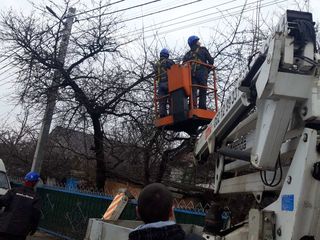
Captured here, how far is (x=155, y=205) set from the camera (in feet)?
8.09

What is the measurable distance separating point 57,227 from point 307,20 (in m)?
10.7

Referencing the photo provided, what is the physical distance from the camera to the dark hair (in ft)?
8.09

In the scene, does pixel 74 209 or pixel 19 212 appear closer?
pixel 19 212

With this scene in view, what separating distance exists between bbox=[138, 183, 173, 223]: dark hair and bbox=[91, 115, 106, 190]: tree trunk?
11986mm

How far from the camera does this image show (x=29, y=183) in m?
7.30

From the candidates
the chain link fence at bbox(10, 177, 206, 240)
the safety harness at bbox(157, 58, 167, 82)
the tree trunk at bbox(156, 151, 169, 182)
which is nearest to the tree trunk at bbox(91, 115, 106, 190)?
the chain link fence at bbox(10, 177, 206, 240)

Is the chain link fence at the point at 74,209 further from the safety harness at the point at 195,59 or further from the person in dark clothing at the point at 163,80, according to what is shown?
the safety harness at the point at 195,59

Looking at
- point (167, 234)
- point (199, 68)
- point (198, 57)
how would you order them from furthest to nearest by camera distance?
point (198, 57)
point (199, 68)
point (167, 234)

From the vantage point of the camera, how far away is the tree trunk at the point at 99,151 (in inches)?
573

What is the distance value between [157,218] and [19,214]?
197 inches

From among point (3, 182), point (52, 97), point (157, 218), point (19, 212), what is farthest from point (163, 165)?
point (157, 218)

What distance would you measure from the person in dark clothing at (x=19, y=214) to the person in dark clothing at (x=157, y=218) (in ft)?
16.0

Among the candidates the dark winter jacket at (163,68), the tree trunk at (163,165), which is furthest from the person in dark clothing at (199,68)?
the tree trunk at (163,165)

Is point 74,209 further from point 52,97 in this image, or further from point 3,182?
point 52,97
